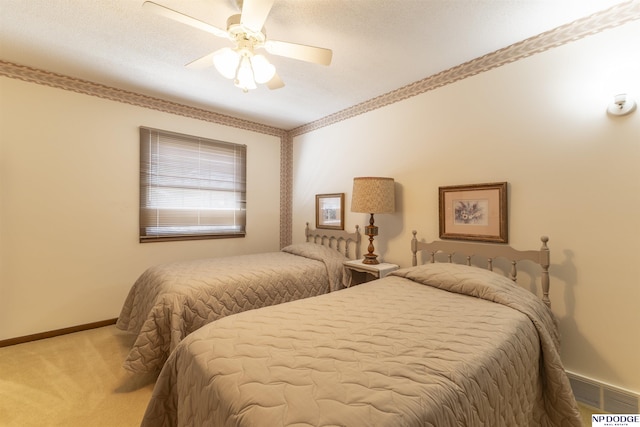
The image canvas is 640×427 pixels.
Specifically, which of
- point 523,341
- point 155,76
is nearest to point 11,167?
point 155,76

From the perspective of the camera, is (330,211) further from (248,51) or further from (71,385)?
(71,385)

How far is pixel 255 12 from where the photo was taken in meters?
1.46

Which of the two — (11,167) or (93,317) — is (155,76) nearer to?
(11,167)

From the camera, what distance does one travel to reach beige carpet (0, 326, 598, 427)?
1702 mm

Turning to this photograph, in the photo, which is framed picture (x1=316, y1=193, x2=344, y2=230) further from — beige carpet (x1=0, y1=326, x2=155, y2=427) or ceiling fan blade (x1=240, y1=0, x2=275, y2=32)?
beige carpet (x1=0, y1=326, x2=155, y2=427)

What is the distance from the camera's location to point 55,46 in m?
2.23

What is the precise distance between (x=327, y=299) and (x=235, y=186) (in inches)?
99.7

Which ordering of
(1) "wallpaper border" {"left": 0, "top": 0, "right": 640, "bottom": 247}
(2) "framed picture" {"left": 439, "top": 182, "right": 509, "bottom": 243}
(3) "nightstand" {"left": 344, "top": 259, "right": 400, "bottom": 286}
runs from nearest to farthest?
(1) "wallpaper border" {"left": 0, "top": 0, "right": 640, "bottom": 247}
(2) "framed picture" {"left": 439, "top": 182, "right": 509, "bottom": 243}
(3) "nightstand" {"left": 344, "top": 259, "right": 400, "bottom": 286}

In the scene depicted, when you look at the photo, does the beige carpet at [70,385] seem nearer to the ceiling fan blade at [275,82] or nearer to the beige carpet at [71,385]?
the beige carpet at [71,385]

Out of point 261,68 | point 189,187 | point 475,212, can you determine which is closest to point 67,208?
point 189,187

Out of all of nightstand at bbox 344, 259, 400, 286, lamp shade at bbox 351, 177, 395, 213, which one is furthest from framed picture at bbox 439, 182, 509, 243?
A: nightstand at bbox 344, 259, 400, 286

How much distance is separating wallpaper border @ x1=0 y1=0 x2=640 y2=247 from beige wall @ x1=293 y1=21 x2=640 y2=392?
0.21ft

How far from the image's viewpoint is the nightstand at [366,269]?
2.68 meters

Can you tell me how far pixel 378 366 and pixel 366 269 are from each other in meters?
1.74
